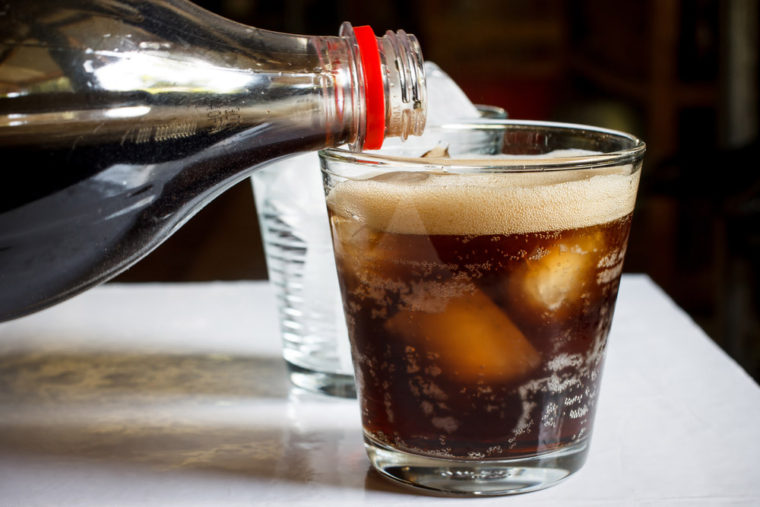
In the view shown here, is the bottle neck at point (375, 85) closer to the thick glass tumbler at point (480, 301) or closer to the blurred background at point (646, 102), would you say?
the thick glass tumbler at point (480, 301)

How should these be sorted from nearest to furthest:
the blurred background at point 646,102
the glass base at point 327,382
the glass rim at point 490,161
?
the glass rim at point 490,161 → the glass base at point 327,382 → the blurred background at point 646,102

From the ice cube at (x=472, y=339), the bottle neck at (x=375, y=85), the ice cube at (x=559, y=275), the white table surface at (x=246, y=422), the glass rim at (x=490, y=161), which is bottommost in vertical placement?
the white table surface at (x=246, y=422)

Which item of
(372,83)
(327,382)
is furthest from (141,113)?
(327,382)

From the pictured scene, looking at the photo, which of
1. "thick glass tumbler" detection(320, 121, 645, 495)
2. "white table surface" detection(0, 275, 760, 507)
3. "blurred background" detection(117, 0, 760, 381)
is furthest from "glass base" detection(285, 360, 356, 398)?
"blurred background" detection(117, 0, 760, 381)

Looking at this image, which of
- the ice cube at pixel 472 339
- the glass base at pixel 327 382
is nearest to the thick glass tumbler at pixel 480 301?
the ice cube at pixel 472 339

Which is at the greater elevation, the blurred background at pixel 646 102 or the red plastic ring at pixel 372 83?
the red plastic ring at pixel 372 83

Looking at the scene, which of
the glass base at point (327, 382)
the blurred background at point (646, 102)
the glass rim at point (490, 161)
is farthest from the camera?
the blurred background at point (646, 102)

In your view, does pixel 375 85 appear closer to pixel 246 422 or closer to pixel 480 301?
pixel 480 301
